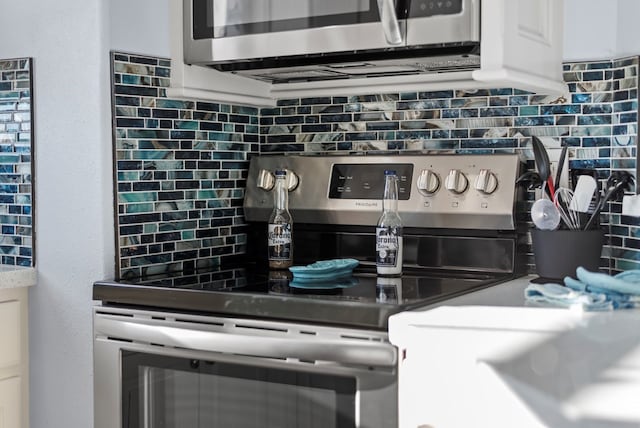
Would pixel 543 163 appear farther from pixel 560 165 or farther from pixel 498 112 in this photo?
pixel 498 112

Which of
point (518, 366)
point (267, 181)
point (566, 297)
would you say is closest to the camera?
point (518, 366)

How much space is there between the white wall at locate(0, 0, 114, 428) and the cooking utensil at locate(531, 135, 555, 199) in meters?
0.96

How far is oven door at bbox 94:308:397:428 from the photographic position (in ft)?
5.43

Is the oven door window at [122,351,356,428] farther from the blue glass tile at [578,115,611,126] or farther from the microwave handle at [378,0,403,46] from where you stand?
the blue glass tile at [578,115,611,126]

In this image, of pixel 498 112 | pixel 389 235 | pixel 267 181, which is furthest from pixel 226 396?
pixel 498 112

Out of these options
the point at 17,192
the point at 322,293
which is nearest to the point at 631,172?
the point at 322,293

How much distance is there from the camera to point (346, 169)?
231 centimetres

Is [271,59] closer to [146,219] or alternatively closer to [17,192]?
[146,219]

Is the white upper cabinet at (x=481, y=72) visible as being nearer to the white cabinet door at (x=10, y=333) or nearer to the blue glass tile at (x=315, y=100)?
the blue glass tile at (x=315, y=100)

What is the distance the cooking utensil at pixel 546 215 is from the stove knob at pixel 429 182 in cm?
28

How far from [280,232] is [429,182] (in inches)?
15.1

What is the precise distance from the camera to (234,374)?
182 centimetres

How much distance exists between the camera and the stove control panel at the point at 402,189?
2.10 m

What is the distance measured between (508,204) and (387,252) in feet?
0.97
